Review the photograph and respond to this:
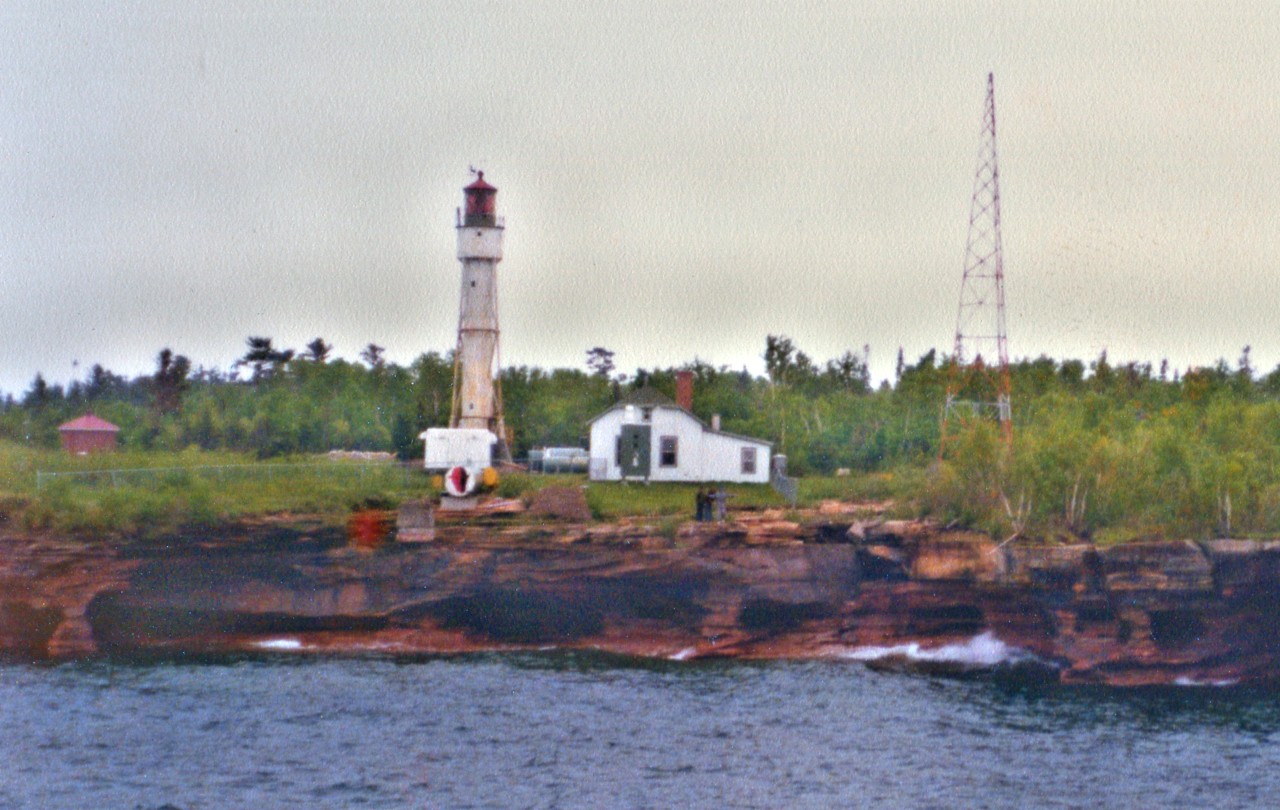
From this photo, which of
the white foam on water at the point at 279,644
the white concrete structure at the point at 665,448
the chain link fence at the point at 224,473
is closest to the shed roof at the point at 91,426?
the chain link fence at the point at 224,473

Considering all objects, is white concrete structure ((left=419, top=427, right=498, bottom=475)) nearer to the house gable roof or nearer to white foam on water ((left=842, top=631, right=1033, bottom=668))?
the house gable roof

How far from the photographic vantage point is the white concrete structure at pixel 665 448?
64.3 metres

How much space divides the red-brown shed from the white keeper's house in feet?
87.1

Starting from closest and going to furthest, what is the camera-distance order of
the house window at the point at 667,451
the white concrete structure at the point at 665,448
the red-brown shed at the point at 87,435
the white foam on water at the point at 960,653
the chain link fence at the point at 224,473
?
the white foam on water at the point at 960,653 < the chain link fence at the point at 224,473 < the white concrete structure at the point at 665,448 < the house window at the point at 667,451 < the red-brown shed at the point at 87,435

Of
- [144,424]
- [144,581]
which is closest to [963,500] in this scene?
[144,581]

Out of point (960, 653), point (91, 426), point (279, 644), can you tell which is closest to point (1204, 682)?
point (960, 653)

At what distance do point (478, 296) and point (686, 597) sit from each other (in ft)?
67.1

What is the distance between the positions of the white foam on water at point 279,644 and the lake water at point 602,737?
156 centimetres

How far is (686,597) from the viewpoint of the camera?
53.3 meters

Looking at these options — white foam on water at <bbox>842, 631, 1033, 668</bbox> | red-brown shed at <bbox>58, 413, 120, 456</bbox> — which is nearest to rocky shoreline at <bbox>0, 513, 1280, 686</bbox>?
white foam on water at <bbox>842, 631, 1033, 668</bbox>

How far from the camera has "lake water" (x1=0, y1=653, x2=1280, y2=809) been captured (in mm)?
36094

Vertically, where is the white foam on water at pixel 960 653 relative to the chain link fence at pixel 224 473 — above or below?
below

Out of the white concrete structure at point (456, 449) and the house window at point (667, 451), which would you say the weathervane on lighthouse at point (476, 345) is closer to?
the white concrete structure at point (456, 449)

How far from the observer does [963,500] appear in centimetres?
5478
